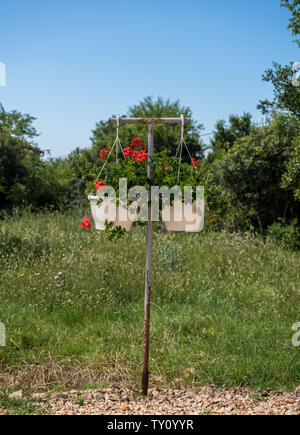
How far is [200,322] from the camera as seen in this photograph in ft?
14.5

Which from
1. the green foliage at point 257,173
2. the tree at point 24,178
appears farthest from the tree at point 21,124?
the green foliage at point 257,173

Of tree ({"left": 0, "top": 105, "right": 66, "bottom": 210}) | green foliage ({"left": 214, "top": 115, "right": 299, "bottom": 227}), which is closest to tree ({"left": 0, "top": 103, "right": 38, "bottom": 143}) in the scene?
tree ({"left": 0, "top": 105, "right": 66, "bottom": 210})

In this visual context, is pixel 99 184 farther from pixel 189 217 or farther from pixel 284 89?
pixel 284 89

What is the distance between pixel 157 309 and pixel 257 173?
5.21 m

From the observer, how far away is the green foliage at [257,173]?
923 centimetres

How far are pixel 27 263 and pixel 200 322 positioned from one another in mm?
2710

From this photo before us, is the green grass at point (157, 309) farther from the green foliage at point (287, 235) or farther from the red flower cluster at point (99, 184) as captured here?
the red flower cluster at point (99, 184)

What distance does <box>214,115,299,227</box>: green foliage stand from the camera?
364 inches

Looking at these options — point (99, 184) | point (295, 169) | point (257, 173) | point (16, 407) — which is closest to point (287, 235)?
point (257, 173)

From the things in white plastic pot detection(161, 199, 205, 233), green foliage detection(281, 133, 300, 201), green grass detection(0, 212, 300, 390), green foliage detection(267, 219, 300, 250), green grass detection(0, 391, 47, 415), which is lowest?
green grass detection(0, 391, 47, 415)

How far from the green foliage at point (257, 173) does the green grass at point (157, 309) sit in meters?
2.27

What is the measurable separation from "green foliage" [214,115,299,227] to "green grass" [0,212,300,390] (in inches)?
89.3

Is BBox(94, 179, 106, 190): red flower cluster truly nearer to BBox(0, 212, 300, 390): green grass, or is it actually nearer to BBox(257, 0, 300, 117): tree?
BBox(0, 212, 300, 390): green grass

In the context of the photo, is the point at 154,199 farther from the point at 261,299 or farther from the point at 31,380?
the point at 261,299
